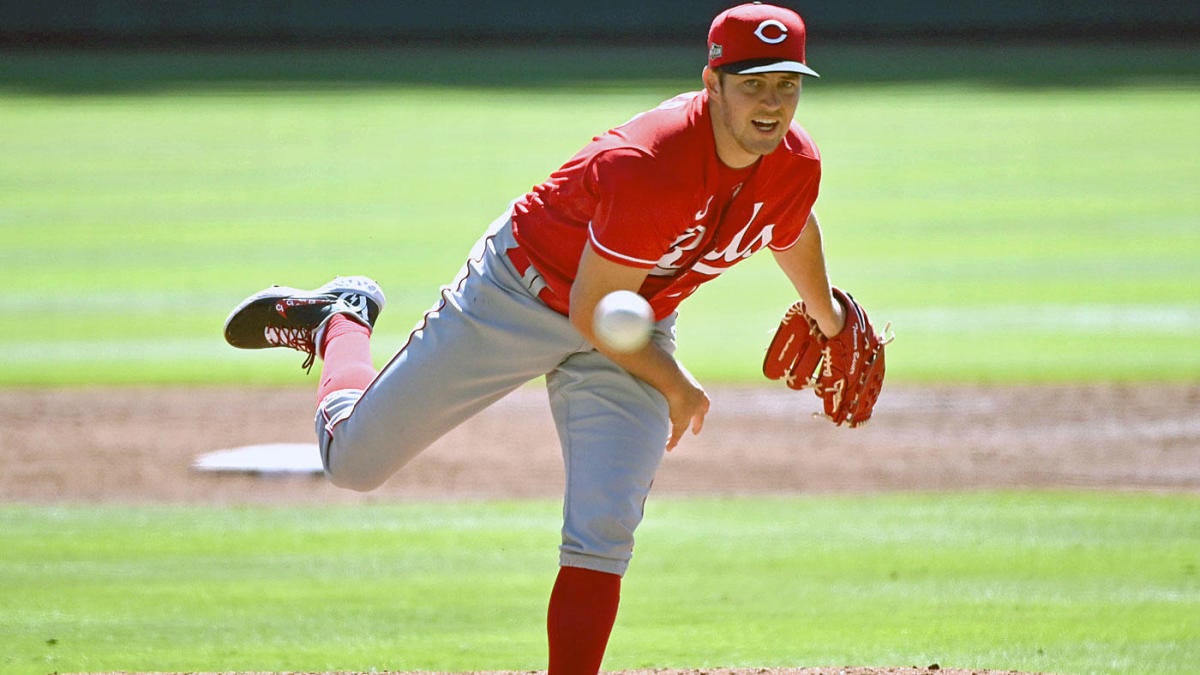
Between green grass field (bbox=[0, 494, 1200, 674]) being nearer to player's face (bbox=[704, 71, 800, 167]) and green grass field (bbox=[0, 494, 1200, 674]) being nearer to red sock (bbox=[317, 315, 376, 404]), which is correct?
red sock (bbox=[317, 315, 376, 404])

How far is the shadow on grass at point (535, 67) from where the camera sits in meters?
20.6

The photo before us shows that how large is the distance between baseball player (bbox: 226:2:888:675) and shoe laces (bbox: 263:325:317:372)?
0.47 meters

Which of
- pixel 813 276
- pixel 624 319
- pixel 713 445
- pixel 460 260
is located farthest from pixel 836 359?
pixel 460 260

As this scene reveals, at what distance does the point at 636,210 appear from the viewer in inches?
129

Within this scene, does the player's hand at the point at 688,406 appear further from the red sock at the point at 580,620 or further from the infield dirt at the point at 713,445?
the infield dirt at the point at 713,445

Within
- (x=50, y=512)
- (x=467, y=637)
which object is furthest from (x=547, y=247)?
(x=50, y=512)

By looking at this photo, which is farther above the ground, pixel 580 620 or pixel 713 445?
pixel 580 620

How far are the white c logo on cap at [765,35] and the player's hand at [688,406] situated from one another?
74 centimetres

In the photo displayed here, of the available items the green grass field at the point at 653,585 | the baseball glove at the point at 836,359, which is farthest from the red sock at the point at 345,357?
the baseball glove at the point at 836,359

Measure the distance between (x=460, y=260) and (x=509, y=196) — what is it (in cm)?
271

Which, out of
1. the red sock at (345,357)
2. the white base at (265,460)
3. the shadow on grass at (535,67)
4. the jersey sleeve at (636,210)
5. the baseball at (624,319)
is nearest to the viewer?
the baseball at (624,319)

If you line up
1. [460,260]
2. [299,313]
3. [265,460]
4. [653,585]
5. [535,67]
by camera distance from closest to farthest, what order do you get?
[299,313] → [653,585] → [265,460] → [460,260] → [535,67]

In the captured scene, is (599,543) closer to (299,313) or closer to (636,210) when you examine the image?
(636,210)

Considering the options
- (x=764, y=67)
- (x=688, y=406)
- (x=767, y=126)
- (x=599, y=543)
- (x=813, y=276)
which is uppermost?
(x=764, y=67)
